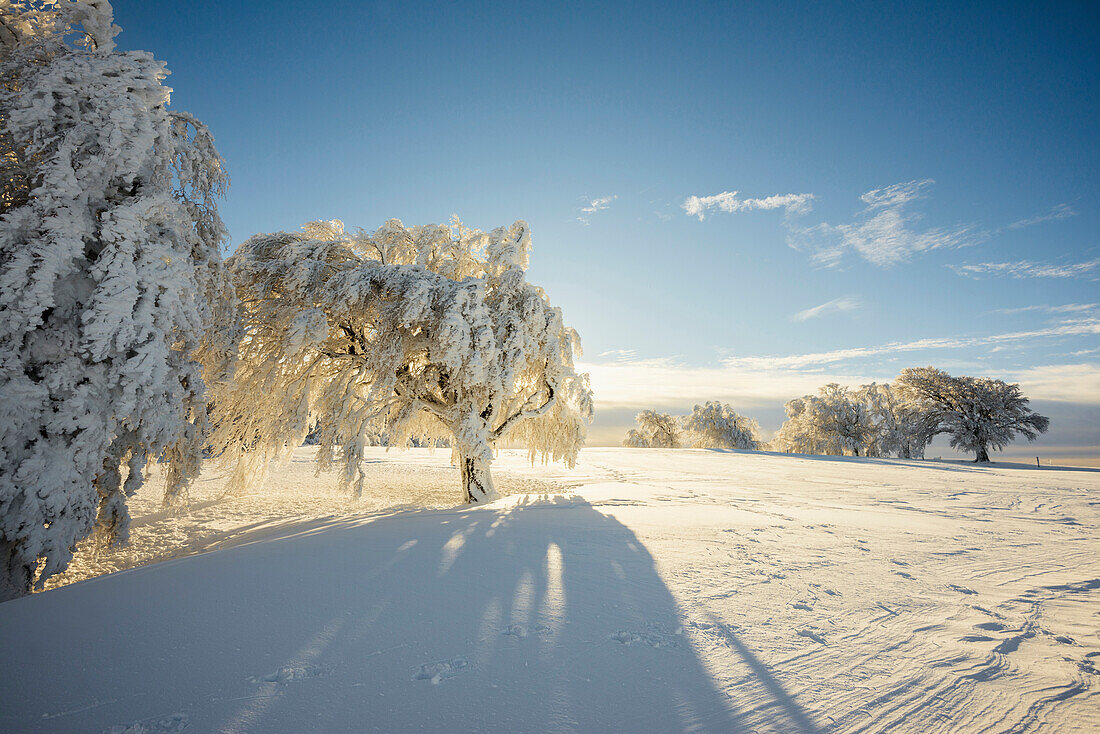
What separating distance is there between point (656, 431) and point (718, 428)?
20.0 feet

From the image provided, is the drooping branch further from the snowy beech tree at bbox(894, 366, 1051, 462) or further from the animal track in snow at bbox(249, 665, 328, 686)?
the snowy beech tree at bbox(894, 366, 1051, 462)

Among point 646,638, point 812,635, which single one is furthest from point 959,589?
point 646,638

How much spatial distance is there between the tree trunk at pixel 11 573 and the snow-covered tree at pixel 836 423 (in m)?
39.8

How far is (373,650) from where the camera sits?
7.91 ft

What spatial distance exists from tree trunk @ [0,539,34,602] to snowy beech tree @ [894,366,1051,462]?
112 feet

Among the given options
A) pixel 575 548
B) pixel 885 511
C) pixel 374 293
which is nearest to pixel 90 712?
pixel 575 548

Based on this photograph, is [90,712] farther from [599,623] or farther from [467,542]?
[467,542]

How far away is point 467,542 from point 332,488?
10082mm

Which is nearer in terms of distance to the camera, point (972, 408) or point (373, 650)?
point (373, 650)

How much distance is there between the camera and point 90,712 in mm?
1932

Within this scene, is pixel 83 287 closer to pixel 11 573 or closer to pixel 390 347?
pixel 11 573

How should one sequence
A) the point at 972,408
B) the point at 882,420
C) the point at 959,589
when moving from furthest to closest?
1. the point at 882,420
2. the point at 972,408
3. the point at 959,589

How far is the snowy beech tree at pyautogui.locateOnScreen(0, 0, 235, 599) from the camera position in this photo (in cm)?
426

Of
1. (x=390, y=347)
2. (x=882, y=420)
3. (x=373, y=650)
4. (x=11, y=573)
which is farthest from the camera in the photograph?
(x=882, y=420)
